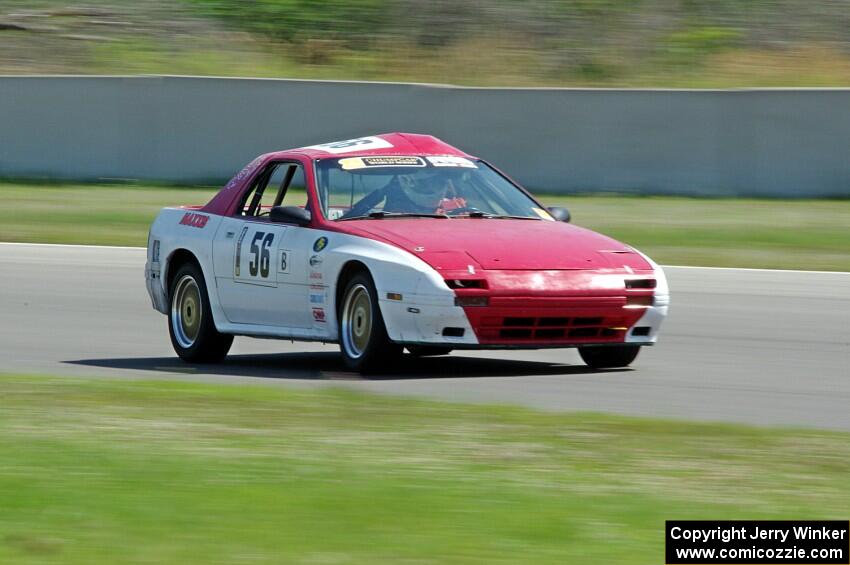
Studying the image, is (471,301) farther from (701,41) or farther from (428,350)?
(701,41)

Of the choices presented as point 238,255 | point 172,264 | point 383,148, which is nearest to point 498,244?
point 383,148

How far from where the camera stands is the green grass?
4.91 meters

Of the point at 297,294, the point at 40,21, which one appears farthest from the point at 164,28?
the point at 297,294

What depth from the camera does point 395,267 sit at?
349 inches

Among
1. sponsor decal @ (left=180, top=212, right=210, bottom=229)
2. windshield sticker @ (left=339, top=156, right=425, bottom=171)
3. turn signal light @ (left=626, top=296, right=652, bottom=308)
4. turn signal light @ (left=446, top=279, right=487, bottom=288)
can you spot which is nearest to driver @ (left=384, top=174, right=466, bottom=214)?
windshield sticker @ (left=339, top=156, right=425, bottom=171)

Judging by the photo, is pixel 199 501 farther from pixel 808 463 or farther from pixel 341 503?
pixel 808 463

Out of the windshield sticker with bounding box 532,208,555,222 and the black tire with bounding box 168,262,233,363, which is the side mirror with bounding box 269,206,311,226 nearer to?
the black tire with bounding box 168,262,233,363

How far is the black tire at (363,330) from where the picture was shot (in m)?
9.03

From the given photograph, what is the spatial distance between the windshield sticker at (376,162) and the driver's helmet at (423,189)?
0.42 ft

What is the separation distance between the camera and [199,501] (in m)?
5.46

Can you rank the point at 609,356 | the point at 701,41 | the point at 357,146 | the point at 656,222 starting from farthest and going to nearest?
the point at 701,41, the point at 656,222, the point at 357,146, the point at 609,356

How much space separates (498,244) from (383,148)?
1.43 meters

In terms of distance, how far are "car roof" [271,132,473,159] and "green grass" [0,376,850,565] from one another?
2547 millimetres

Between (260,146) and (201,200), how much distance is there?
167cm
